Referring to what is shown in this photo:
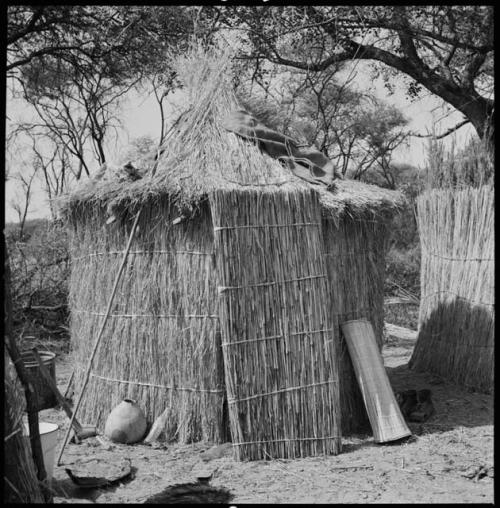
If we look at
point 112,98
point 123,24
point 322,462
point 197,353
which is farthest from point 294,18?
point 112,98

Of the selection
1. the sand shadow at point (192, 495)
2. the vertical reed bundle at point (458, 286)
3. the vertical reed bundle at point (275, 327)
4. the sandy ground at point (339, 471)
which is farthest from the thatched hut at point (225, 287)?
the vertical reed bundle at point (458, 286)

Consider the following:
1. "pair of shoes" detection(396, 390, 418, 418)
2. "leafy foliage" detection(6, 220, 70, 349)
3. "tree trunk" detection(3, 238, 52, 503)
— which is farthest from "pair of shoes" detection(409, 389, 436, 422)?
"leafy foliage" detection(6, 220, 70, 349)

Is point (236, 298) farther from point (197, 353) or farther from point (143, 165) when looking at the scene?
point (143, 165)

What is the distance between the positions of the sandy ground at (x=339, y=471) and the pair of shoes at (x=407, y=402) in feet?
0.65

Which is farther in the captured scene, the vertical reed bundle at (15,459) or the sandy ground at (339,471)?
the sandy ground at (339,471)

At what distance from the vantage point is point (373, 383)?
199 inches

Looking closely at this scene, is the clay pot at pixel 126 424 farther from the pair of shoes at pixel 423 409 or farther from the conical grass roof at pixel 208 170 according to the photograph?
the pair of shoes at pixel 423 409

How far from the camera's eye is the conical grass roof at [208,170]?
4795mm

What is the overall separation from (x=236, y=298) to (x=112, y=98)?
13282 mm

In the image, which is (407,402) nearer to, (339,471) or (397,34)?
(339,471)

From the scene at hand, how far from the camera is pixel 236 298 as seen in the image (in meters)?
4.56

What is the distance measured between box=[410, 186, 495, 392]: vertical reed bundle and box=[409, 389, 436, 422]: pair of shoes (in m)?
0.82

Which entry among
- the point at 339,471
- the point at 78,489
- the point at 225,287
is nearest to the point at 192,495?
the point at 78,489

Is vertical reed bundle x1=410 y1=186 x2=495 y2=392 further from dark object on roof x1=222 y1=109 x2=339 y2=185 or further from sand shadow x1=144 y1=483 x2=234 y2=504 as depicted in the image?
sand shadow x1=144 y1=483 x2=234 y2=504
